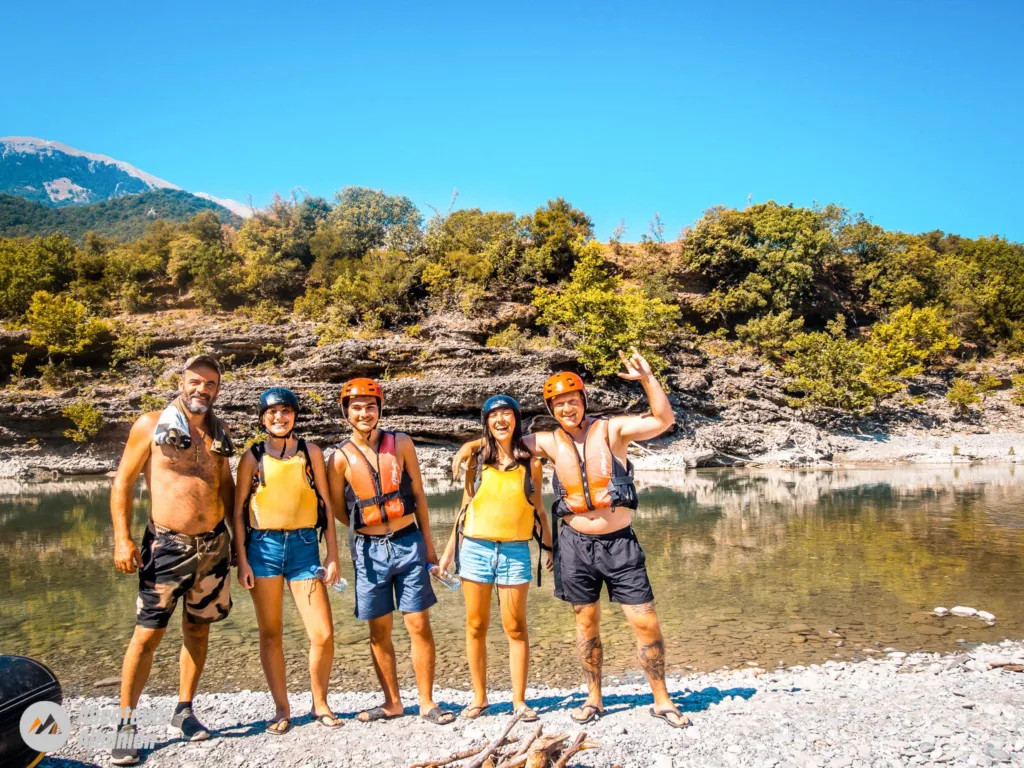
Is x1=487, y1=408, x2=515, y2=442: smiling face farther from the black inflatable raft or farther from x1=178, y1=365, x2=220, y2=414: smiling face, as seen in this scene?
the black inflatable raft

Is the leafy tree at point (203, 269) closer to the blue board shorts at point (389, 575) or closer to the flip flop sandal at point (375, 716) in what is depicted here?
the blue board shorts at point (389, 575)

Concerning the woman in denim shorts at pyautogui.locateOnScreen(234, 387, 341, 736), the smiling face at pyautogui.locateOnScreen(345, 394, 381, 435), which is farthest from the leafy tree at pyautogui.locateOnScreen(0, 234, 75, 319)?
the smiling face at pyautogui.locateOnScreen(345, 394, 381, 435)

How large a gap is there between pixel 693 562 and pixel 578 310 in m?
24.1

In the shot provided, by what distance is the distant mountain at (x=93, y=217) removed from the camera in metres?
84.7

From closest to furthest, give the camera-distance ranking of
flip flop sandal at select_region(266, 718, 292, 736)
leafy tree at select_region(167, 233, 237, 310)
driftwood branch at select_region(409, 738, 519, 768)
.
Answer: driftwood branch at select_region(409, 738, 519, 768)
flip flop sandal at select_region(266, 718, 292, 736)
leafy tree at select_region(167, 233, 237, 310)

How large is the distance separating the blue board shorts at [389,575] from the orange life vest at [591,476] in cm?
110

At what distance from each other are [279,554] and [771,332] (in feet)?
132

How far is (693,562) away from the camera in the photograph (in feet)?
37.3

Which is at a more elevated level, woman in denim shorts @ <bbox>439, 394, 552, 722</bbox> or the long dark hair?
the long dark hair

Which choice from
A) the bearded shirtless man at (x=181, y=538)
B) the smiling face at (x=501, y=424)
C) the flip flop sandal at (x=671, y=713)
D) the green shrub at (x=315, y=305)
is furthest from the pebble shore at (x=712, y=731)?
the green shrub at (x=315, y=305)

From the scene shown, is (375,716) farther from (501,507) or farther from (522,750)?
(501,507)

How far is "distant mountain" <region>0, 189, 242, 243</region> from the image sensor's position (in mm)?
84675

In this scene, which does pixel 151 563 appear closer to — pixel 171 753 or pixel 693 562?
pixel 171 753

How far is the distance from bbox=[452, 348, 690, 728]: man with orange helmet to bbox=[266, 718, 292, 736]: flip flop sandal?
1931 mm
